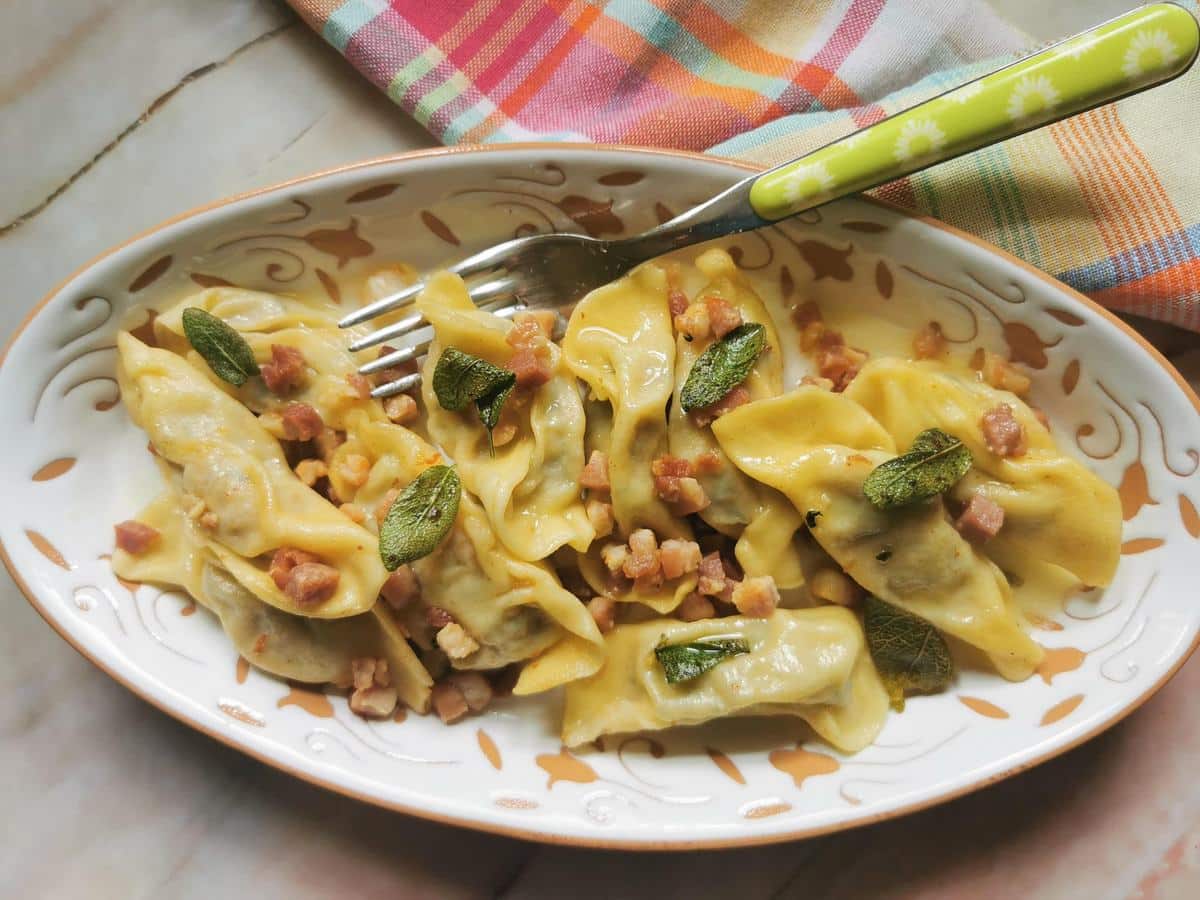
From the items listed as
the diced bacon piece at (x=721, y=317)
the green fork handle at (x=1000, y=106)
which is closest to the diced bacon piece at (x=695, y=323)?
the diced bacon piece at (x=721, y=317)

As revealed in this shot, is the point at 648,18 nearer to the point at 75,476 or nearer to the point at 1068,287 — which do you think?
the point at 1068,287

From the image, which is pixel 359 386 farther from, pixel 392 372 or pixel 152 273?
pixel 152 273

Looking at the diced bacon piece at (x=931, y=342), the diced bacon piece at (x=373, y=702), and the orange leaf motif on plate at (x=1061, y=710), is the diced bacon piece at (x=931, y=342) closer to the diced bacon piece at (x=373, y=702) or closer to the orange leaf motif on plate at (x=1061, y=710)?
the orange leaf motif on plate at (x=1061, y=710)

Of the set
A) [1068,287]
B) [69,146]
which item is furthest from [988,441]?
[69,146]

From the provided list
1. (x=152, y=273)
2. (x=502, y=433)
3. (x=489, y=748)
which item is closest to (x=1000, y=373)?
(x=502, y=433)

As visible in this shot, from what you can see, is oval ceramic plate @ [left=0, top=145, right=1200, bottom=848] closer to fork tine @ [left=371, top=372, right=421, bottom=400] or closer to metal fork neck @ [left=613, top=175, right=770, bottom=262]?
metal fork neck @ [left=613, top=175, right=770, bottom=262]

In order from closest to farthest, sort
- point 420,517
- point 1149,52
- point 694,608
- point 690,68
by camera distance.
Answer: point 1149,52, point 420,517, point 694,608, point 690,68
